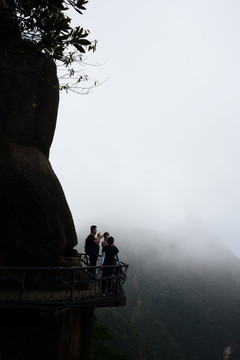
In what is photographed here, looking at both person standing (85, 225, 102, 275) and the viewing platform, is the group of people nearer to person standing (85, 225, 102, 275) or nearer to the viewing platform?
person standing (85, 225, 102, 275)

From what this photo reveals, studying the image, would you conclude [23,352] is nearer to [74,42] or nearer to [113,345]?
[74,42]

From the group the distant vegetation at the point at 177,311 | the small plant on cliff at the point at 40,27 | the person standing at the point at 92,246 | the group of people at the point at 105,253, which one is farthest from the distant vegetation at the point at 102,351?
the distant vegetation at the point at 177,311

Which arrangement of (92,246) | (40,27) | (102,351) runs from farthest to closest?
(102,351), (92,246), (40,27)

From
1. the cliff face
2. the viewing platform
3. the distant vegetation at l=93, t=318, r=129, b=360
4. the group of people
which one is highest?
the cliff face

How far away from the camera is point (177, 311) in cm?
9519

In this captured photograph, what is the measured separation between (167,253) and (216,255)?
85.9ft

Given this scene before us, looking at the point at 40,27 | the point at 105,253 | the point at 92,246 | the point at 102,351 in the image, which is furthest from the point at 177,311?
the point at 40,27

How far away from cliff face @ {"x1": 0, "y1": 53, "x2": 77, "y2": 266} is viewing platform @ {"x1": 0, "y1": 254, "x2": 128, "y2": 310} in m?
0.49

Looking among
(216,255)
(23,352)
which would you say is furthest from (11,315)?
(216,255)

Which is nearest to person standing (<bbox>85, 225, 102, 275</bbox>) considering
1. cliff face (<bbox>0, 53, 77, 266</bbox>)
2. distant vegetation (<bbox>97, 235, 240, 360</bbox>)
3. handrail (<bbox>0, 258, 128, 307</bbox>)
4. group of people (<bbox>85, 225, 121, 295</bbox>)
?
group of people (<bbox>85, 225, 121, 295</bbox>)

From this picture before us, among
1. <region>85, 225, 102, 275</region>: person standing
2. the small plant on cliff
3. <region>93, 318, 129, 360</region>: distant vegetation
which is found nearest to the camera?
the small plant on cliff

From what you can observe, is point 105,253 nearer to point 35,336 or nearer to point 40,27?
point 35,336

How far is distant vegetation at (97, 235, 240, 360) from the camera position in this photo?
72.3m

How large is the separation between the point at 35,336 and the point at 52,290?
1529 mm
